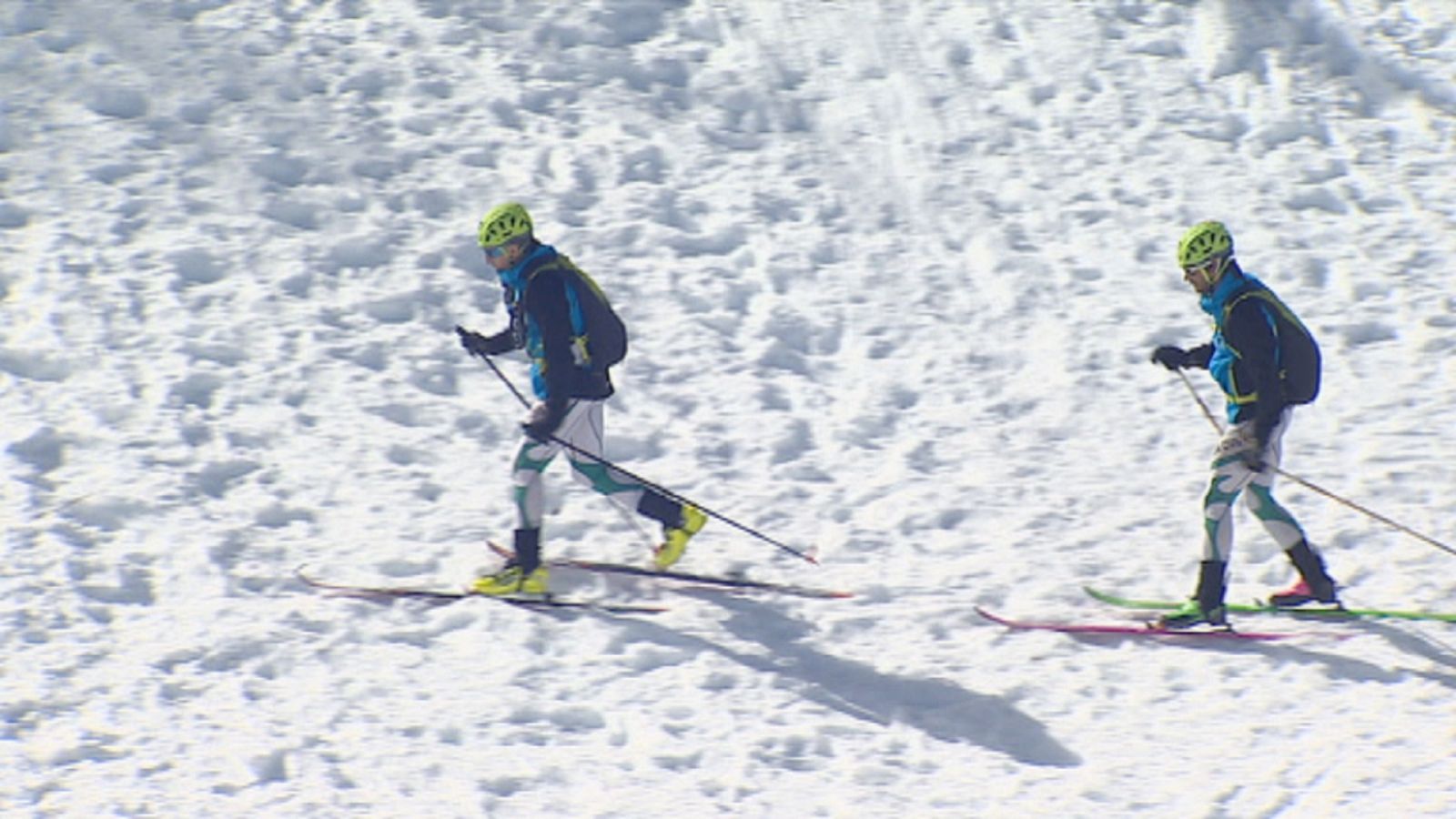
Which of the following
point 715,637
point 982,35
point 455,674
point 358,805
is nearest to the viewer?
point 358,805

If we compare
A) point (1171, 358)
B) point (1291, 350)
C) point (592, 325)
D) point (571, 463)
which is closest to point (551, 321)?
point (592, 325)

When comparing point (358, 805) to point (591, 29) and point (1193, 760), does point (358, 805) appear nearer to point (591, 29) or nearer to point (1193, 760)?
point (1193, 760)

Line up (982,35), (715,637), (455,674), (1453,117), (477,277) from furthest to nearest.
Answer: (982,35), (1453,117), (477,277), (715,637), (455,674)

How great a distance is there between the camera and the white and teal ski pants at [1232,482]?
8016 mm

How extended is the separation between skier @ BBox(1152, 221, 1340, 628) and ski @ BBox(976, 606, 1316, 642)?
0.05 metres

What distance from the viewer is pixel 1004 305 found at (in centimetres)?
1148

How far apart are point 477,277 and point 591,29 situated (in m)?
3.12

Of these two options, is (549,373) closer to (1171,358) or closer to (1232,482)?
(1171,358)

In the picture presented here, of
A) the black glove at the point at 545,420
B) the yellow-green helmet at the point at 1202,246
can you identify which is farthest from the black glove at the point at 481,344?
the yellow-green helmet at the point at 1202,246

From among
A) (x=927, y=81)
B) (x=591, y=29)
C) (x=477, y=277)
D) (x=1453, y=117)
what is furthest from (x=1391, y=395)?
(x=591, y=29)

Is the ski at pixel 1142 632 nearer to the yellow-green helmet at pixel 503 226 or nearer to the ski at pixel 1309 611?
the ski at pixel 1309 611

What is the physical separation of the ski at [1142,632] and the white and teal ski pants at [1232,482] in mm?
352

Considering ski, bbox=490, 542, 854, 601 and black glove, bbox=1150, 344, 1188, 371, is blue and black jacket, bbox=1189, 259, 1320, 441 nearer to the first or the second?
black glove, bbox=1150, 344, 1188, 371

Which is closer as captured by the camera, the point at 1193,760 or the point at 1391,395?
the point at 1193,760
